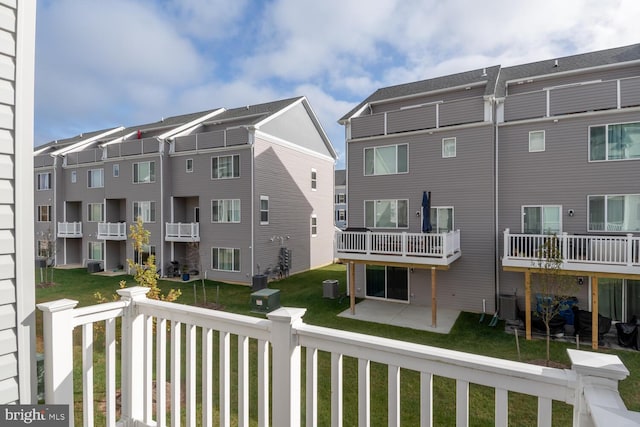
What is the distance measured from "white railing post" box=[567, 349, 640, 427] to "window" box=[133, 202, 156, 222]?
20916 millimetres

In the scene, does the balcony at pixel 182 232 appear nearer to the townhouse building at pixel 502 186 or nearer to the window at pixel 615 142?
the townhouse building at pixel 502 186

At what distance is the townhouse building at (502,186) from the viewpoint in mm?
10266

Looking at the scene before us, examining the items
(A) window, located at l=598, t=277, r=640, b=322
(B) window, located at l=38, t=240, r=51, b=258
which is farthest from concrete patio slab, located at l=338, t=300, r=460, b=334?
(B) window, located at l=38, t=240, r=51, b=258

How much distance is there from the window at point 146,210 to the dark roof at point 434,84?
12609mm

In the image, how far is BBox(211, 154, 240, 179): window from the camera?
17.5 metres

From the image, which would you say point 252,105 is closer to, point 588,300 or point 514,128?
point 514,128

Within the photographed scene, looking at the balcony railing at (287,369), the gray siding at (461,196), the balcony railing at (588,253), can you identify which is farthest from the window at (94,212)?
the balcony railing at (588,253)

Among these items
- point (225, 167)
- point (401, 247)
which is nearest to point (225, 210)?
point (225, 167)

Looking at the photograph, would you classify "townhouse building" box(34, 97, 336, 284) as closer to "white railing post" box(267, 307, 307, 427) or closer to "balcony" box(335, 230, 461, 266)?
"balcony" box(335, 230, 461, 266)

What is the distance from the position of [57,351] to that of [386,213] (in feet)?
40.2

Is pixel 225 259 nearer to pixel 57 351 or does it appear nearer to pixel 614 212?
pixel 57 351

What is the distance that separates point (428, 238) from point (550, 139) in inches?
213

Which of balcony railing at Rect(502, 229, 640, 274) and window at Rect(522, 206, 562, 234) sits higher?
window at Rect(522, 206, 562, 234)

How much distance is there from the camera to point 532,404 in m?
5.96
